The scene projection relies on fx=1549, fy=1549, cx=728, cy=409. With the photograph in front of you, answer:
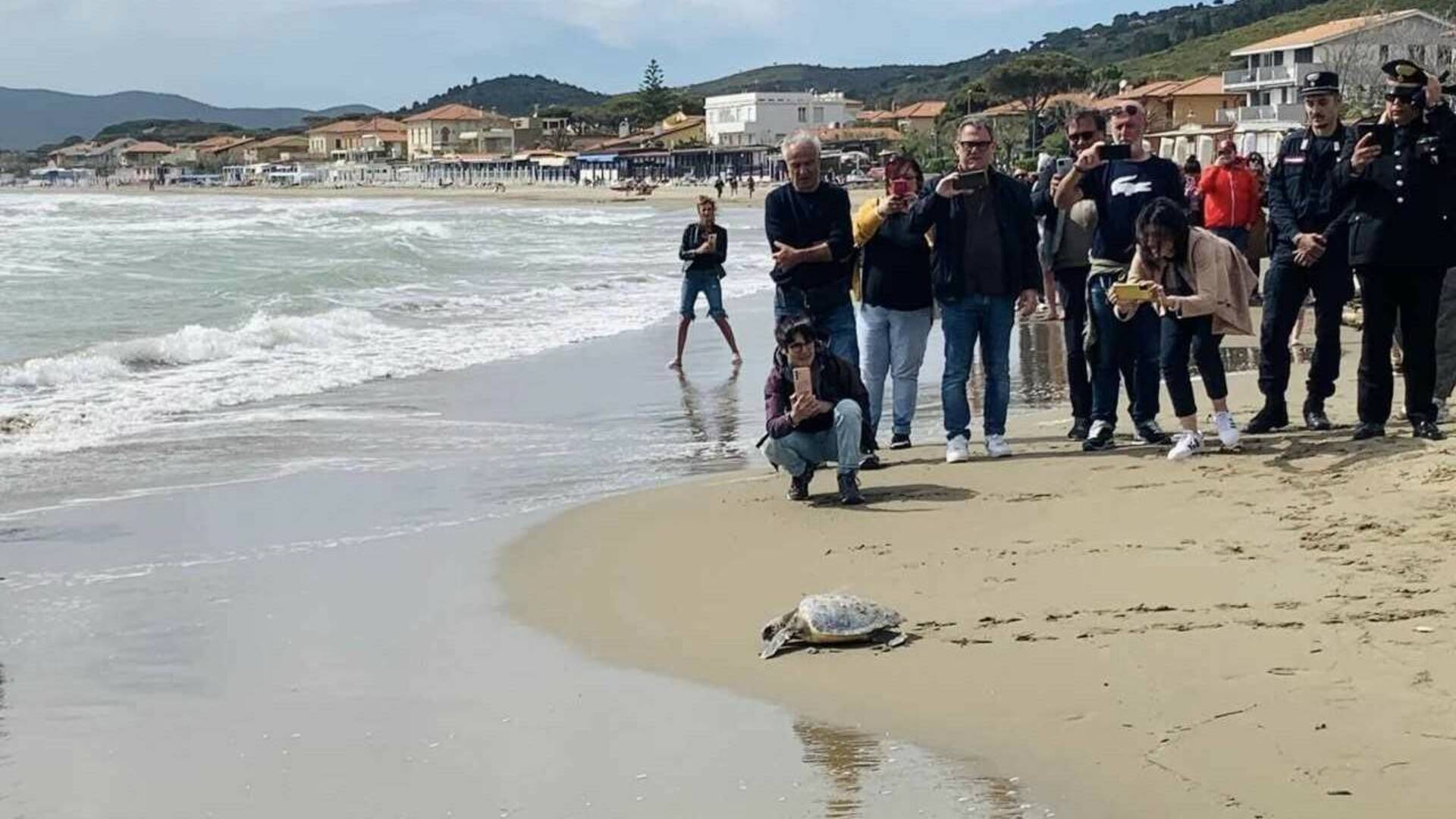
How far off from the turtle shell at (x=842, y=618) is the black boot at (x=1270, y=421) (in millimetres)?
3307

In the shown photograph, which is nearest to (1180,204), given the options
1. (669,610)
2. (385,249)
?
(669,610)

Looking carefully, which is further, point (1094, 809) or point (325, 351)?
point (325, 351)

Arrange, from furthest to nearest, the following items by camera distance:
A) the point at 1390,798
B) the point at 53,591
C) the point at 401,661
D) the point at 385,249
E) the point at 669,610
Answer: the point at 385,249
the point at 53,591
the point at 669,610
the point at 401,661
the point at 1390,798

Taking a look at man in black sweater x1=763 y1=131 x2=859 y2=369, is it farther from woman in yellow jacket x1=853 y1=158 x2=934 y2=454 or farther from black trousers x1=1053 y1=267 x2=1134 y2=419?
black trousers x1=1053 y1=267 x2=1134 y2=419

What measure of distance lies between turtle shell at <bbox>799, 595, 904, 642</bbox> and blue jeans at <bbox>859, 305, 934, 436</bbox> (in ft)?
9.20

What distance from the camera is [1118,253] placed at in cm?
713

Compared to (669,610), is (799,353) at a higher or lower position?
higher

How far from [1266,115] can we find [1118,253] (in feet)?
213

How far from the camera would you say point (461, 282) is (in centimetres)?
2481

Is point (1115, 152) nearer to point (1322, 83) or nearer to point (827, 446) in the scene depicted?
point (1322, 83)

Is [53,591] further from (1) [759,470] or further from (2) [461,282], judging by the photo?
(2) [461,282]

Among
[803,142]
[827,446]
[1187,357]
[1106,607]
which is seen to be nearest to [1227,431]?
[1187,357]

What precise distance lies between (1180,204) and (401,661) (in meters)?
4.09

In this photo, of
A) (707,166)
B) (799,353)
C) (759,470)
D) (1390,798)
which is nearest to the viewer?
(1390,798)
